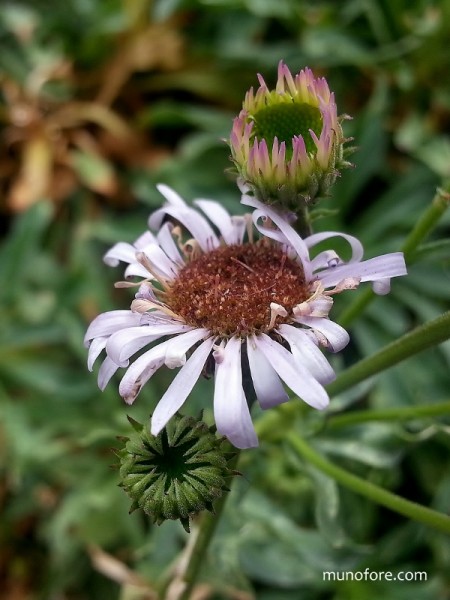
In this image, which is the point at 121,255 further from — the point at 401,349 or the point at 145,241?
the point at 401,349

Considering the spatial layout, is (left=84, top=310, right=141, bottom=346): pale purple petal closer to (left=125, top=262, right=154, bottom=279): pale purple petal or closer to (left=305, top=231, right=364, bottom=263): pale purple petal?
(left=125, top=262, right=154, bottom=279): pale purple petal

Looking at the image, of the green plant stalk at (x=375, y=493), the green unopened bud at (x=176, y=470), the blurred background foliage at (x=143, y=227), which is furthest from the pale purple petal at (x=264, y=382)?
the blurred background foliage at (x=143, y=227)

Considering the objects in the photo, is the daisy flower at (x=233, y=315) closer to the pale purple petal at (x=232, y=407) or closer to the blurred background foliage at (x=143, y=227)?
the pale purple petal at (x=232, y=407)

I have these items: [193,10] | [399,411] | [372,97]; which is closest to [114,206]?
[193,10]

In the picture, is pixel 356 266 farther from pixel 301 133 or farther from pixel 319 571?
pixel 319 571

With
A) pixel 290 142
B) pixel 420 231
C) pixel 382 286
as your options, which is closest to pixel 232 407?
pixel 382 286

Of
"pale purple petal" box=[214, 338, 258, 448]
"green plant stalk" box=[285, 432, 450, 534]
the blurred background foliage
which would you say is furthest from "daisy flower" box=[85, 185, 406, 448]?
the blurred background foliage

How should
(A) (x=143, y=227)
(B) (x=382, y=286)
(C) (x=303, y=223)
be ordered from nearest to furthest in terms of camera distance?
1. (B) (x=382, y=286)
2. (C) (x=303, y=223)
3. (A) (x=143, y=227)
